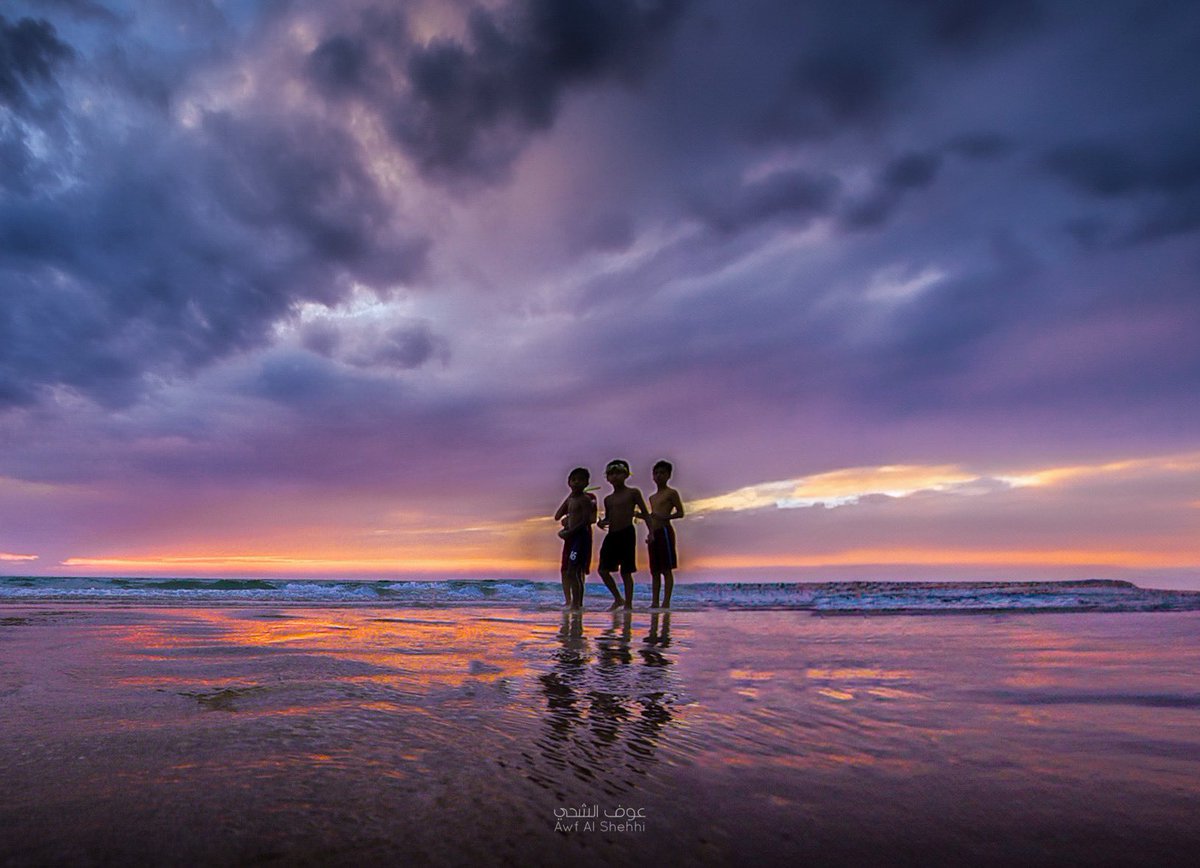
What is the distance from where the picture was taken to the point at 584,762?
1.33 metres

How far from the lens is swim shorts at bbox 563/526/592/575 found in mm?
8648

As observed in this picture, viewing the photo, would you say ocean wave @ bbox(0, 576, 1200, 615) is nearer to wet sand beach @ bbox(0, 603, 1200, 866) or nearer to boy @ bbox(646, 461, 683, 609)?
boy @ bbox(646, 461, 683, 609)

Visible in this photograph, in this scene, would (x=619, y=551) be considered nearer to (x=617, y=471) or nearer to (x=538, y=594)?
(x=617, y=471)

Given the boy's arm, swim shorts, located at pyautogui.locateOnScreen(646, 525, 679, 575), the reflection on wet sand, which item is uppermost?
the boy's arm

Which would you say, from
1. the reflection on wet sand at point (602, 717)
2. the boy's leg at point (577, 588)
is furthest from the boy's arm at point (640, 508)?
the reflection on wet sand at point (602, 717)

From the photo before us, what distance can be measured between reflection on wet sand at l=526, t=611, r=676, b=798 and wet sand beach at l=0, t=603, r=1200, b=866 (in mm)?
11

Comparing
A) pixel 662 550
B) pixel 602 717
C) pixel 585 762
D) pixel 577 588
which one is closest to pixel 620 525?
pixel 662 550

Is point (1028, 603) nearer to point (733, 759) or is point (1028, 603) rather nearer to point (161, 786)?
point (733, 759)

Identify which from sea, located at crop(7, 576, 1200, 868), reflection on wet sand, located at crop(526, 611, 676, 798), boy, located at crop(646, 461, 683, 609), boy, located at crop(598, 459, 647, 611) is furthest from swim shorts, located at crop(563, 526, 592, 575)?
sea, located at crop(7, 576, 1200, 868)

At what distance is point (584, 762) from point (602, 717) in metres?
0.45

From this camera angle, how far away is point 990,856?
0.94 m

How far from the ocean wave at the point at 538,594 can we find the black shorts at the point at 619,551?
1.79m

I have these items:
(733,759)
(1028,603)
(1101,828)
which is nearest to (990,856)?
(1101,828)

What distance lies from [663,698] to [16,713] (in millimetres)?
1809
